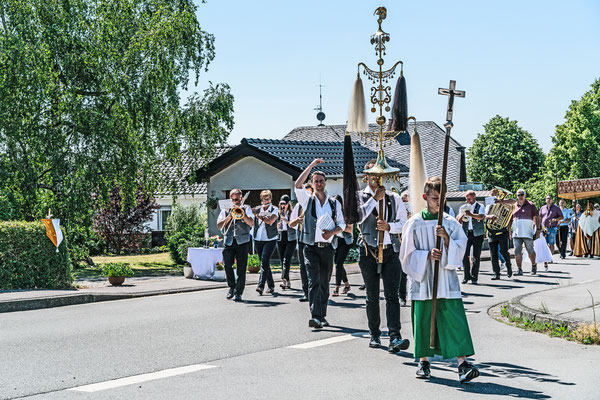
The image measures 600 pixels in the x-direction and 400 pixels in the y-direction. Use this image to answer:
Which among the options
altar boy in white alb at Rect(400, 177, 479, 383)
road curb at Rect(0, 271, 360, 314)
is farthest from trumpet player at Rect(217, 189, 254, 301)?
altar boy in white alb at Rect(400, 177, 479, 383)

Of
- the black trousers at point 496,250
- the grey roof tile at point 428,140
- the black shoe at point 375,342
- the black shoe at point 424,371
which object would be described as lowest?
the black shoe at point 424,371

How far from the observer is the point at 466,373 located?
24.0 feet

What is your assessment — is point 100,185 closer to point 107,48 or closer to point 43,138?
point 43,138

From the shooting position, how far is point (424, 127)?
166ft

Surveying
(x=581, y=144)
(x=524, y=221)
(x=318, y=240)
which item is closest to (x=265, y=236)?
(x=318, y=240)

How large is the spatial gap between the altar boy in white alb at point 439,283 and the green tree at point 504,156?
64.8 m

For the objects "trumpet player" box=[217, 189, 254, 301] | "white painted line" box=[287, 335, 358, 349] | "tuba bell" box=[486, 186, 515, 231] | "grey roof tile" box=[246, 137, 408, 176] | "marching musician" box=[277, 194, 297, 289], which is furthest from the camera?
"grey roof tile" box=[246, 137, 408, 176]

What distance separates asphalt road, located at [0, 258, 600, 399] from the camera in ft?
23.5

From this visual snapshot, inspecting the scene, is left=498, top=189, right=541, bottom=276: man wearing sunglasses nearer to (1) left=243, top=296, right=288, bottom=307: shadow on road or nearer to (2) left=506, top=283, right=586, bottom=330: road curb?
(2) left=506, top=283, right=586, bottom=330: road curb

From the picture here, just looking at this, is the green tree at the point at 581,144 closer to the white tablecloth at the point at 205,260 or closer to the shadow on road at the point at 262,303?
the white tablecloth at the point at 205,260

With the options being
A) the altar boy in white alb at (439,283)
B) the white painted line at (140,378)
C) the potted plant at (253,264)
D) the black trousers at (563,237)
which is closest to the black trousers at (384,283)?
the altar boy in white alb at (439,283)

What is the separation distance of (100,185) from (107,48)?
4.22 meters

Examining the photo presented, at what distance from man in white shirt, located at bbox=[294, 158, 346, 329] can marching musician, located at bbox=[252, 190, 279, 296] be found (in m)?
4.68

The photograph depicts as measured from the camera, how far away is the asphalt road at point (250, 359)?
7.17m
